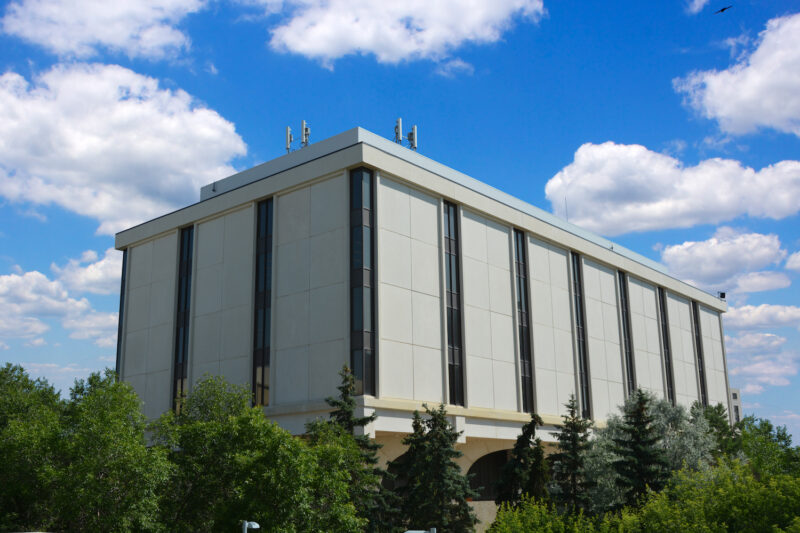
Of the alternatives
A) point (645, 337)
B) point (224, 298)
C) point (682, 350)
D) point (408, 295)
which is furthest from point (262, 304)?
point (682, 350)

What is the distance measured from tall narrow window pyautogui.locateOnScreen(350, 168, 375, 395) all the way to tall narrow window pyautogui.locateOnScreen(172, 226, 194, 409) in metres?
12.7

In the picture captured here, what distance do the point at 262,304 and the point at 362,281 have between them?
7135 mm

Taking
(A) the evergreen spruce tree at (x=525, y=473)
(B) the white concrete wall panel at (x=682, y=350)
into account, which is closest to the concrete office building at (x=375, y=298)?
(A) the evergreen spruce tree at (x=525, y=473)

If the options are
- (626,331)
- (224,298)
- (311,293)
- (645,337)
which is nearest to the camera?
(311,293)

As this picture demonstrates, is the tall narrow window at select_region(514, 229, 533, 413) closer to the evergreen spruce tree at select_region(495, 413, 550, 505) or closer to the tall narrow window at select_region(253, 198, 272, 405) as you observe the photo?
the evergreen spruce tree at select_region(495, 413, 550, 505)

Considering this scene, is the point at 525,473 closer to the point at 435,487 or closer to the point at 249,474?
the point at 435,487

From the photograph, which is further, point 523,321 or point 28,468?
point 523,321

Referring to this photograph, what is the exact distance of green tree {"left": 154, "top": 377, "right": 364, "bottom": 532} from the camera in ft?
84.0

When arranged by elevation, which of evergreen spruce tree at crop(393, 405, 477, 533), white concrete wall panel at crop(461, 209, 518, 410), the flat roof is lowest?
evergreen spruce tree at crop(393, 405, 477, 533)

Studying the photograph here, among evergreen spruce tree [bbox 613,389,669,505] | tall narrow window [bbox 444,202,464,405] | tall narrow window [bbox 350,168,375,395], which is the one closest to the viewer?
evergreen spruce tree [bbox 613,389,669,505]

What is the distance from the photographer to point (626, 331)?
56.0 m

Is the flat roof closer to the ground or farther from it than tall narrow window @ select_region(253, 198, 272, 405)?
farther from it

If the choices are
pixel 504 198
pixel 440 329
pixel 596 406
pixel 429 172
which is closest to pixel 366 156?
pixel 429 172

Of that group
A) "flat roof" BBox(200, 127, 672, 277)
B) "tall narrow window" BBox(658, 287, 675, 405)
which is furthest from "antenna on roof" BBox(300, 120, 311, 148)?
"tall narrow window" BBox(658, 287, 675, 405)
